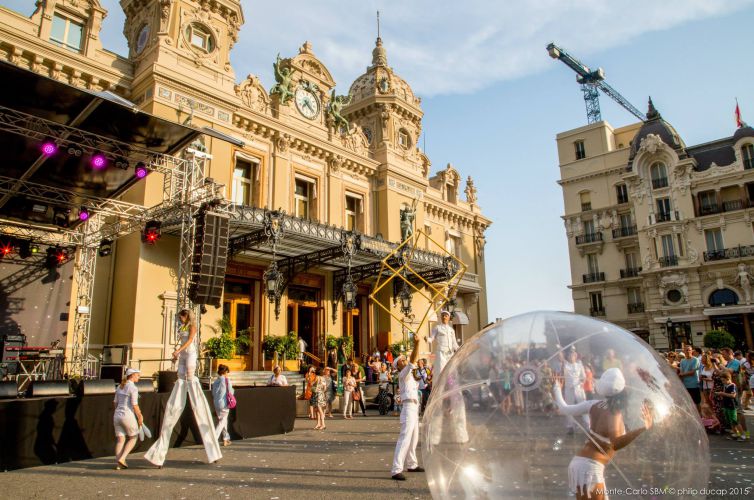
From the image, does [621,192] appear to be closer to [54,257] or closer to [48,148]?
[54,257]

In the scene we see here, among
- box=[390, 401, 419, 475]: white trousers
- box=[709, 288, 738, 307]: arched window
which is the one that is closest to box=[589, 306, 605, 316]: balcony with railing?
box=[709, 288, 738, 307]: arched window

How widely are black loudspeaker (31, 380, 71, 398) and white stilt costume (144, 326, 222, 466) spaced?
8.28ft

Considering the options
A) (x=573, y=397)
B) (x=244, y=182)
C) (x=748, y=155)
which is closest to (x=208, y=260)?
(x=244, y=182)

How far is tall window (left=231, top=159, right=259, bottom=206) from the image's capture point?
21016mm

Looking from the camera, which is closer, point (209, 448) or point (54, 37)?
point (209, 448)

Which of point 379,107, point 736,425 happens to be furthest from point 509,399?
point 379,107

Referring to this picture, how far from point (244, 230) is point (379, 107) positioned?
14.7 m

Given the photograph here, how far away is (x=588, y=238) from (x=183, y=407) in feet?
144

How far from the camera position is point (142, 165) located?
1329 centimetres

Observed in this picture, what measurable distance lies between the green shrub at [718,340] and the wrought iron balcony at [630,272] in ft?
34.5

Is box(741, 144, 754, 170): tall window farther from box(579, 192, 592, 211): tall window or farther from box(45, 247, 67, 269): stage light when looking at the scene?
box(45, 247, 67, 269): stage light

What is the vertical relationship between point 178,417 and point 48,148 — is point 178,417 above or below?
below

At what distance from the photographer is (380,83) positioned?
99.2 ft

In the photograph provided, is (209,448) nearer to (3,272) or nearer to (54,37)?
(3,272)
